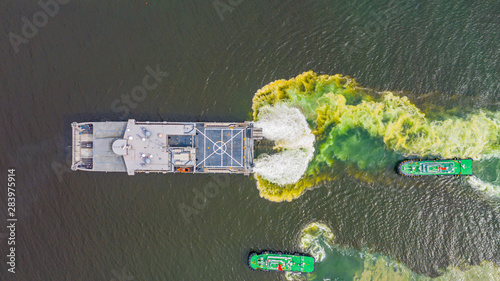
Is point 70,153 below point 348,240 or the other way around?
the other way around

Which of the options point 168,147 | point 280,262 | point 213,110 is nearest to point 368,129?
point 213,110

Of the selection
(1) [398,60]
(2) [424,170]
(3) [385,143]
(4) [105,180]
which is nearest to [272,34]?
(1) [398,60]

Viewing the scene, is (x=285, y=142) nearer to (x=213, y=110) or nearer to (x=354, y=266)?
(x=213, y=110)

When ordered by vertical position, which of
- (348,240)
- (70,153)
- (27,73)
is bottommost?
(348,240)

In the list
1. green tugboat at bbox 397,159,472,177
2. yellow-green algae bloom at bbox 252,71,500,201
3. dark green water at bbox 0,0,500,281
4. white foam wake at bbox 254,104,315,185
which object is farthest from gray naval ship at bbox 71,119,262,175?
green tugboat at bbox 397,159,472,177

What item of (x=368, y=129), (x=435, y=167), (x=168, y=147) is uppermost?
(x=368, y=129)

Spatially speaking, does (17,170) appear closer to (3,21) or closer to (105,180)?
(105,180)
